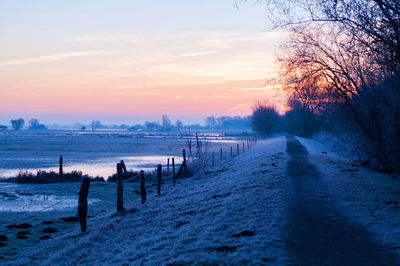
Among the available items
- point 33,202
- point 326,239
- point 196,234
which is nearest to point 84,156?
point 33,202

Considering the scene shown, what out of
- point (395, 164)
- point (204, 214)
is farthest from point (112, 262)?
point (395, 164)

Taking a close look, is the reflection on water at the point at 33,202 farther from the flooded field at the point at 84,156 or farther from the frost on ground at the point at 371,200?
the frost on ground at the point at 371,200

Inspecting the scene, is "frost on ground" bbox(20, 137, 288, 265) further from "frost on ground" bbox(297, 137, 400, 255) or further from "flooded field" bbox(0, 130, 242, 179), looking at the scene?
"flooded field" bbox(0, 130, 242, 179)

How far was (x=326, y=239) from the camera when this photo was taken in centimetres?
782

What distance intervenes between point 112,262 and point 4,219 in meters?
7.99

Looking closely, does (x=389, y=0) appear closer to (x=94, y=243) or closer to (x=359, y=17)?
(x=359, y=17)

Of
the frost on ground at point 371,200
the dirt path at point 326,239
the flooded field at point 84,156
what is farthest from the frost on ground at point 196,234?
the flooded field at point 84,156

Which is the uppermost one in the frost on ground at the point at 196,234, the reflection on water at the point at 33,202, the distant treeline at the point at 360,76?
the distant treeline at the point at 360,76

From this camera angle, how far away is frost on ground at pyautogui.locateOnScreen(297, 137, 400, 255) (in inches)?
333

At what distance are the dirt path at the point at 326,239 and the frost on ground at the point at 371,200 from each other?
32cm

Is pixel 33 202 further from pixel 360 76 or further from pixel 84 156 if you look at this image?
pixel 84 156

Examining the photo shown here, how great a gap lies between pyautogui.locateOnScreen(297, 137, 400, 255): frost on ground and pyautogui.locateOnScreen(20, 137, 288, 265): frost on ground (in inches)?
75.9

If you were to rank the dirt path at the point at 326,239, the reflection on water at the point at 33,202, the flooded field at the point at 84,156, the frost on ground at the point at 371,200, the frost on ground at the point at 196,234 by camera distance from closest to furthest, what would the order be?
the dirt path at the point at 326,239
the frost on ground at the point at 196,234
the frost on ground at the point at 371,200
the reflection on water at the point at 33,202
the flooded field at the point at 84,156

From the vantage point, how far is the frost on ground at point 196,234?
728 cm
